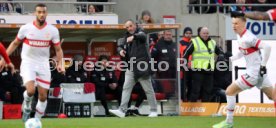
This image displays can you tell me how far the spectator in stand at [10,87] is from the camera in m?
26.6

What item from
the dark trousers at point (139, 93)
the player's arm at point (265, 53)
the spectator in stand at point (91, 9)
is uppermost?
the spectator in stand at point (91, 9)

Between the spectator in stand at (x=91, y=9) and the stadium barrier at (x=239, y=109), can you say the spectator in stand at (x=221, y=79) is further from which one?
the spectator in stand at (x=91, y=9)

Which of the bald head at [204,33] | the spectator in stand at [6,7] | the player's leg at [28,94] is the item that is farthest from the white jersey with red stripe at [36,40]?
the spectator in stand at [6,7]

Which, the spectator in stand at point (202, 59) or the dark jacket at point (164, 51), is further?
the dark jacket at point (164, 51)

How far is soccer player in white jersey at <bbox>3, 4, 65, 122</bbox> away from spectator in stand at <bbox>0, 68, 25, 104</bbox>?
5742mm

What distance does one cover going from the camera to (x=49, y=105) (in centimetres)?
2695

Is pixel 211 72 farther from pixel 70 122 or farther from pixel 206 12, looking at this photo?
pixel 206 12

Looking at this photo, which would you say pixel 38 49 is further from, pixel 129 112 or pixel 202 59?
pixel 202 59

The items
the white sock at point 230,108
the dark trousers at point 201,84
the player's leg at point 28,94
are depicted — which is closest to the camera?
the white sock at point 230,108

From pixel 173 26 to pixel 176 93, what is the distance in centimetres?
186

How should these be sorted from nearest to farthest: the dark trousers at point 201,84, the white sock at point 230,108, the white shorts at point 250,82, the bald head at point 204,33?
1. the white sock at point 230,108
2. the white shorts at point 250,82
3. the bald head at point 204,33
4. the dark trousers at point 201,84

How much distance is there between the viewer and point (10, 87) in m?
26.7

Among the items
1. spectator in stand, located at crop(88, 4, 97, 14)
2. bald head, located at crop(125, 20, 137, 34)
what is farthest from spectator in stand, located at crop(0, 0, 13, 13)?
bald head, located at crop(125, 20, 137, 34)

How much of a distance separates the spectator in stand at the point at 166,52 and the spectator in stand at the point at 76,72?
6.38 ft
